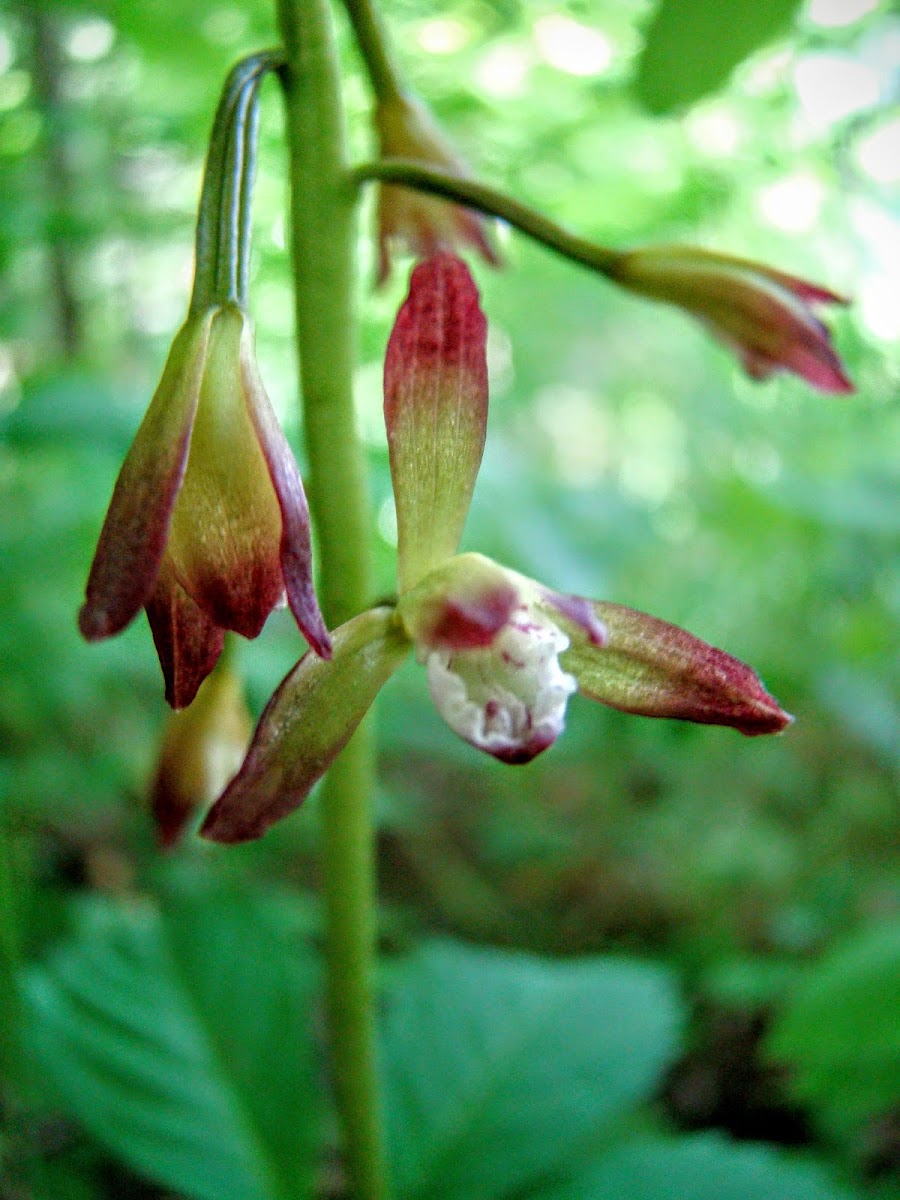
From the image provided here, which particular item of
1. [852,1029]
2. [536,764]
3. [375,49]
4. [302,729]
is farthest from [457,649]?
[536,764]

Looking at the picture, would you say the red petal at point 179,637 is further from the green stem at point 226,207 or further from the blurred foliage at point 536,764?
the blurred foliage at point 536,764

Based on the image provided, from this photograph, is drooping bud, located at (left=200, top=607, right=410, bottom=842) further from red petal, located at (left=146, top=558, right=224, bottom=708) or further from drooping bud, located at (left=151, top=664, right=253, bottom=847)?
drooping bud, located at (left=151, top=664, right=253, bottom=847)

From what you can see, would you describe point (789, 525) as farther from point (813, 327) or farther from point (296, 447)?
point (813, 327)

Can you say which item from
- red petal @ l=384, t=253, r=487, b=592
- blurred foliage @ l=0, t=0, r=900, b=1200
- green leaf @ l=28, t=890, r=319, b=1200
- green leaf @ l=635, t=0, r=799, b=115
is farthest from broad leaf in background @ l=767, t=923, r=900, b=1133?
green leaf @ l=635, t=0, r=799, b=115

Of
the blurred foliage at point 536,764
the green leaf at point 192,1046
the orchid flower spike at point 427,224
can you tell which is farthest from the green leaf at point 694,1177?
the orchid flower spike at point 427,224

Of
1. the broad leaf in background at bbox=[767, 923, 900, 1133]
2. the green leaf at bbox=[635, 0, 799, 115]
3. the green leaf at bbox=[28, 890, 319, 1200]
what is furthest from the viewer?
the green leaf at bbox=[28, 890, 319, 1200]

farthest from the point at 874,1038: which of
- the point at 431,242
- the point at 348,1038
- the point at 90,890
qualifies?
the point at 90,890
